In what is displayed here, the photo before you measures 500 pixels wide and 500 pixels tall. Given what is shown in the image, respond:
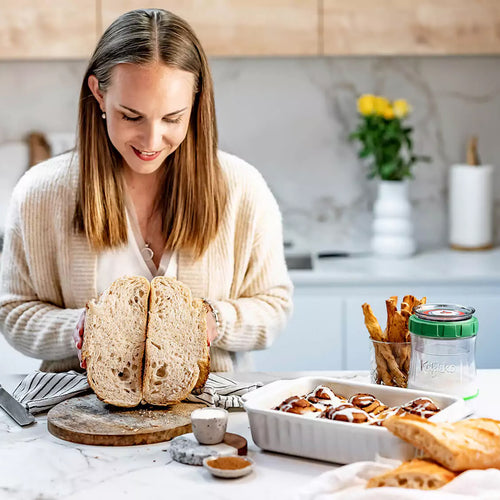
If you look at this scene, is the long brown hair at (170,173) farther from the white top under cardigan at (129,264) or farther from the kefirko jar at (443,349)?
the kefirko jar at (443,349)

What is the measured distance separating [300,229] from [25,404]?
2.01 m

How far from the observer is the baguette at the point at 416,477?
1164mm

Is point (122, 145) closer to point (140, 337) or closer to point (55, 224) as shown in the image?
point (55, 224)

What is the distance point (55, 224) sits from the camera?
76.1 inches

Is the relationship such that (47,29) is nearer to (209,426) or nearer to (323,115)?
(323,115)

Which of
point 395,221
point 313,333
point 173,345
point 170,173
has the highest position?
point 170,173

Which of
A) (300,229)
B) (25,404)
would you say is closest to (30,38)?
(300,229)

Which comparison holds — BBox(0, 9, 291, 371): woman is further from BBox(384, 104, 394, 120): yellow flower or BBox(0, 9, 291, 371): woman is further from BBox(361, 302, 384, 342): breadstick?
BBox(384, 104, 394, 120): yellow flower

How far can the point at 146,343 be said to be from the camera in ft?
5.21

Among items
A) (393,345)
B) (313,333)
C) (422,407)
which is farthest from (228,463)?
(313,333)

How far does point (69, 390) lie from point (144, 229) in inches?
18.3

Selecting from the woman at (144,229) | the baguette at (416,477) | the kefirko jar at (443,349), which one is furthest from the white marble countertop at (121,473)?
the woman at (144,229)

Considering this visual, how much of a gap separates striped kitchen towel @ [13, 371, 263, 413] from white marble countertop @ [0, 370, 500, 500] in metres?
0.10

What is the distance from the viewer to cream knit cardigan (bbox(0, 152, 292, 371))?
189 cm
